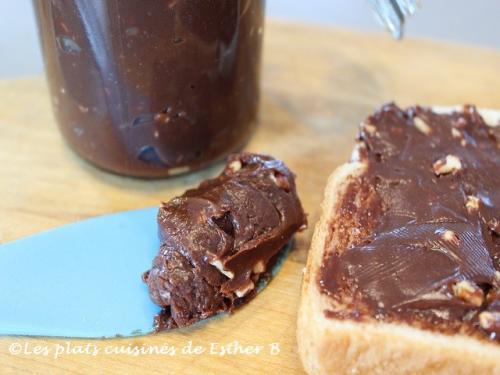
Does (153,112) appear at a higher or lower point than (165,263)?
higher

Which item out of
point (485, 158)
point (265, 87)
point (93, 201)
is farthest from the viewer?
point (265, 87)

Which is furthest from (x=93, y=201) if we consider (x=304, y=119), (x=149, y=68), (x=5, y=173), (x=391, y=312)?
(x=391, y=312)

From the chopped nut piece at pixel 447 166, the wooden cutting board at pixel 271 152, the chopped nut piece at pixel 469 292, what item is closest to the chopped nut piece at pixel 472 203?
the chopped nut piece at pixel 447 166

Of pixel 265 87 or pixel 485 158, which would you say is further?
pixel 265 87

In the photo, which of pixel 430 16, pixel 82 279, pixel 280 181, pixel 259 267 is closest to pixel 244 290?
pixel 259 267

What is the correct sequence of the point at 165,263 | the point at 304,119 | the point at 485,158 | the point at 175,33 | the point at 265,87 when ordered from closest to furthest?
the point at 165,263 < the point at 175,33 < the point at 485,158 < the point at 304,119 < the point at 265,87

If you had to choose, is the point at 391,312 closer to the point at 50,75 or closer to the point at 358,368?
the point at 358,368

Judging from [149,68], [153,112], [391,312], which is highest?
[149,68]
